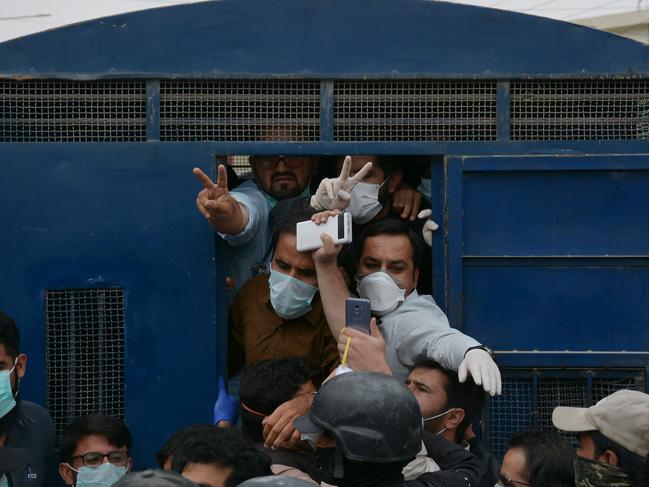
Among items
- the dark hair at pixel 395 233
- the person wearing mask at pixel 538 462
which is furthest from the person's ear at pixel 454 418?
the dark hair at pixel 395 233

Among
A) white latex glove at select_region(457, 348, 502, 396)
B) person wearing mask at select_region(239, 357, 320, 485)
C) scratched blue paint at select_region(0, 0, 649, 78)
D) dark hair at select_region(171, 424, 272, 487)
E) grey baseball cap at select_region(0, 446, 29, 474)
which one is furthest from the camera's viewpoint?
scratched blue paint at select_region(0, 0, 649, 78)

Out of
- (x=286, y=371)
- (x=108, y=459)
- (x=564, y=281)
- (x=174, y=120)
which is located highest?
(x=174, y=120)

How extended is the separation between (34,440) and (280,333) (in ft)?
4.15

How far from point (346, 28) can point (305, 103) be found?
16.4 inches

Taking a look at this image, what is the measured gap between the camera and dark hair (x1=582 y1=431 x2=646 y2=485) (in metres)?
3.79

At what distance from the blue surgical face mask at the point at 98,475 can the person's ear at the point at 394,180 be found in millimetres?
2018

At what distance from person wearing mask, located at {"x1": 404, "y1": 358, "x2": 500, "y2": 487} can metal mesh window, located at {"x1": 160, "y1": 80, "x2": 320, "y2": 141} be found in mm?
1310

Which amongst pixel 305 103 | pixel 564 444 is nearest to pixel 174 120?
pixel 305 103

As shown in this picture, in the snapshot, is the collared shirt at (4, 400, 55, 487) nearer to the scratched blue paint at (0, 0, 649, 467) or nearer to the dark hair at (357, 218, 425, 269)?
the scratched blue paint at (0, 0, 649, 467)

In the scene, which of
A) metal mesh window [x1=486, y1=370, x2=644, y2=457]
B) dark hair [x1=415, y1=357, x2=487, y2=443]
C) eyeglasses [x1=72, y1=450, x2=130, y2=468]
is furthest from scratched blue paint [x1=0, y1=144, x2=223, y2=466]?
metal mesh window [x1=486, y1=370, x2=644, y2=457]

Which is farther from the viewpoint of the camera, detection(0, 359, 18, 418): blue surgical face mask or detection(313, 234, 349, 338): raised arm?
detection(313, 234, 349, 338): raised arm

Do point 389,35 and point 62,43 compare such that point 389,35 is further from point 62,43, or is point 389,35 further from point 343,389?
point 343,389

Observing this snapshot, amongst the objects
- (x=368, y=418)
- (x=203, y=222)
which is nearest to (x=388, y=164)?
(x=203, y=222)

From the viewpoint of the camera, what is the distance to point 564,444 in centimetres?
464
